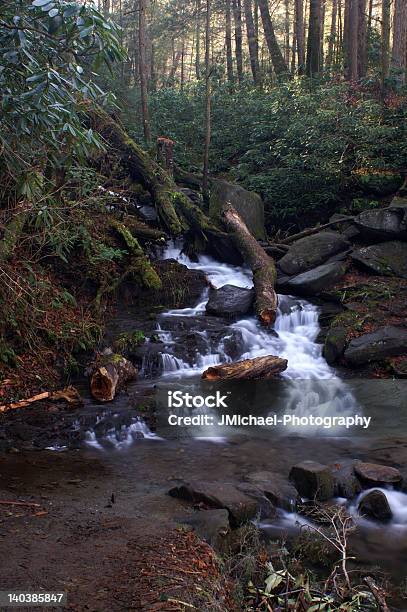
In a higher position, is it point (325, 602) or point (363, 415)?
point (325, 602)

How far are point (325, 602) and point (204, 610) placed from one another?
0.85 metres

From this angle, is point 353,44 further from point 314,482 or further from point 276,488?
point 276,488

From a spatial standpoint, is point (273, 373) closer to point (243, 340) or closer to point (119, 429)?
point (243, 340)

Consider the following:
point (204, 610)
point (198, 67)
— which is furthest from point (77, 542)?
point (198, 67)

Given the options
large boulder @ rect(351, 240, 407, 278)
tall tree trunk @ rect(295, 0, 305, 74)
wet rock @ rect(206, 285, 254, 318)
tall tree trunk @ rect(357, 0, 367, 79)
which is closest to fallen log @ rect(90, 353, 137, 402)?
wet rock @ rect(206, 285, 254, 318)

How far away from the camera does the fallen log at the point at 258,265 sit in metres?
10.9

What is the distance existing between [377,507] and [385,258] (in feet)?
24.2

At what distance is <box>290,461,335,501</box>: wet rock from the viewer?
606cm

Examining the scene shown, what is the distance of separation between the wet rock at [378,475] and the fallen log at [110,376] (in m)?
3.70

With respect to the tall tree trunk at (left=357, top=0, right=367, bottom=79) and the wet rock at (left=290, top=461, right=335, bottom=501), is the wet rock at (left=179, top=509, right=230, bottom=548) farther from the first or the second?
the tall tree trunk at (left=357, top=0, right=367, bottom=79)

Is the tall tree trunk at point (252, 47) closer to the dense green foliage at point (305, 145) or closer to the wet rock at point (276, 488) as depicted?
the dense green foliage at point (305, 145)

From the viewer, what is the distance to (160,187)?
1363 cm

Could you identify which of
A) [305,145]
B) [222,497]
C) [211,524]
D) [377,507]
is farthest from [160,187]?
[211,524]

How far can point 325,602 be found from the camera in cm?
374
